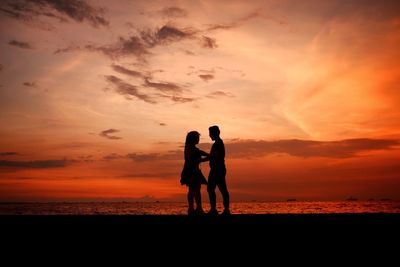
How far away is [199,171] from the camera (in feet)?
40.2

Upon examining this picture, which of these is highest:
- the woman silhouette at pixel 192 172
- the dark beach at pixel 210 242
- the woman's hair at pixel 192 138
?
the woman's hair at pixel 192 138

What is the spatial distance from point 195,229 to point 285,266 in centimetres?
379

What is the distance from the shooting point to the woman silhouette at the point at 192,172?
12000 millimetres

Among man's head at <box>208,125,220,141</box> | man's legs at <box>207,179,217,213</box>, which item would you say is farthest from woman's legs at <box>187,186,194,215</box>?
man's head at <box>208,125,220,141</box>

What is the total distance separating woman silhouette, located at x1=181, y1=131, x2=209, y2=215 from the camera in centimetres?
1200

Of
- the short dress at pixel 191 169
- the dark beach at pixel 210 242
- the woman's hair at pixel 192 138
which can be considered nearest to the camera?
the dark beach at pixel 210 242

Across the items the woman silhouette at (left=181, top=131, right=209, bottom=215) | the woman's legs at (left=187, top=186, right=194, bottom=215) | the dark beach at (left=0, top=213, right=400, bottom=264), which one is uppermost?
the woman silhouette at (left=181, top=131, right=209, bottom=215)

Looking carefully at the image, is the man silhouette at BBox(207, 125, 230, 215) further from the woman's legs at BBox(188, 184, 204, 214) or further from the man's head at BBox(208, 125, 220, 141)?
the woman's legs at BBox(188, 184, 204, 214)

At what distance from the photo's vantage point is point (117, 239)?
6.49 m

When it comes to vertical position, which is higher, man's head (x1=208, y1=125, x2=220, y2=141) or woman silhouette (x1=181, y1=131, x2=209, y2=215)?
man's head (x1=208, y1=125, x2=220, y2=141)

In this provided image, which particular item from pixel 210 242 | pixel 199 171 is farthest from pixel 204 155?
pixel 210 242

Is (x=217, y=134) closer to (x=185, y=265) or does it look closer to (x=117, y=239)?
(x=117, y=239)

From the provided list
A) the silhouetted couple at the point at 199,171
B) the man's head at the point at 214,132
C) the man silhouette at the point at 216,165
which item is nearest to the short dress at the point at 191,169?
the silhouetted couple at the point at 199,171

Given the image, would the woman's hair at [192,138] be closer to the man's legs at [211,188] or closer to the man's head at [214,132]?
the man's head at [214,132]
